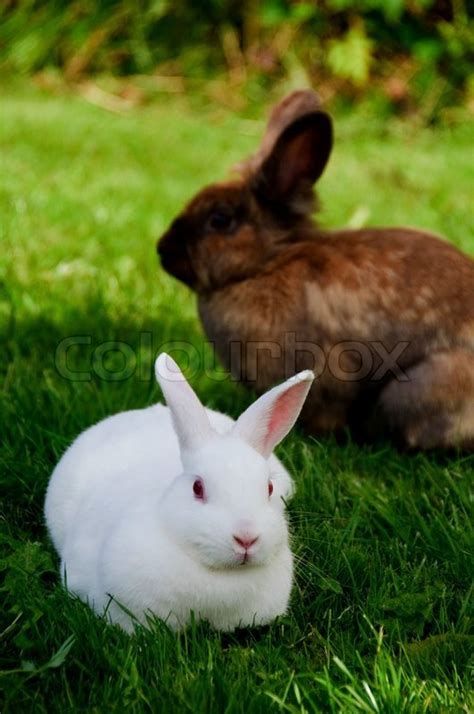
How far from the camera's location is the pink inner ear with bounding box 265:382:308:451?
7.48 feet

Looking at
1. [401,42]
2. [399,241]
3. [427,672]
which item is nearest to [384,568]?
[427,672]

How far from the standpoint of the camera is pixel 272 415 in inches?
89.4

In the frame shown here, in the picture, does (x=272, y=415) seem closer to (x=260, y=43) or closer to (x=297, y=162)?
(x=297, y=162)

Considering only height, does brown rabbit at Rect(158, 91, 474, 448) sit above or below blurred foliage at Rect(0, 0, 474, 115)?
above

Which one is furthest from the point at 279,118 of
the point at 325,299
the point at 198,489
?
the point at 198,489

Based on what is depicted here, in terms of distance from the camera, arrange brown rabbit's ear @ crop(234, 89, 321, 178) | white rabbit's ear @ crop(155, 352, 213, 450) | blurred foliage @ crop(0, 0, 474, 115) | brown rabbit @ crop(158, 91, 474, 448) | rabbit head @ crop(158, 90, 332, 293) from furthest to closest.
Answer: blurred foliage @ crop(0, 0, 474, 115), brown rabbit's ear @ crop(234, 89, 321, 178), rabbit head @ crop(158, 90, 332, 293), brown rabbit @ crop(158, 91, 474, 448), white rabbit's ear @ crop(155, 352, 213, 450)

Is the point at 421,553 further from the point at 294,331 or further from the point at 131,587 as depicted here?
the point at 294,331

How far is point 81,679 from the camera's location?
204cm

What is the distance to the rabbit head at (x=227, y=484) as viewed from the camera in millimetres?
2043

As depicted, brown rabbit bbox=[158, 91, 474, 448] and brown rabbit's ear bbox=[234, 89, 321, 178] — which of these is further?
brown rabbit's ear bbox=[234, 89, 321, 178]

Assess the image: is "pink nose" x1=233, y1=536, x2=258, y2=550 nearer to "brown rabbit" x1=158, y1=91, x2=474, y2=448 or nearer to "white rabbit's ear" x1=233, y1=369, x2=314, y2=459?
"white rabbit's ear" x1=233, y1=369, x2=314, y2=459

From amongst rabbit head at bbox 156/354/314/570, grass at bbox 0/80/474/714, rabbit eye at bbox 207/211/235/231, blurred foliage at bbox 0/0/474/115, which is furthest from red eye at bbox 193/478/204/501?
blurred foliage at bbox 0/0/474/115

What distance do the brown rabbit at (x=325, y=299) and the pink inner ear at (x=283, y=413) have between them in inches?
44.7

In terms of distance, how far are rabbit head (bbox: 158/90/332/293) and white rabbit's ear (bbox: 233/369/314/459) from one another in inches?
57.8
